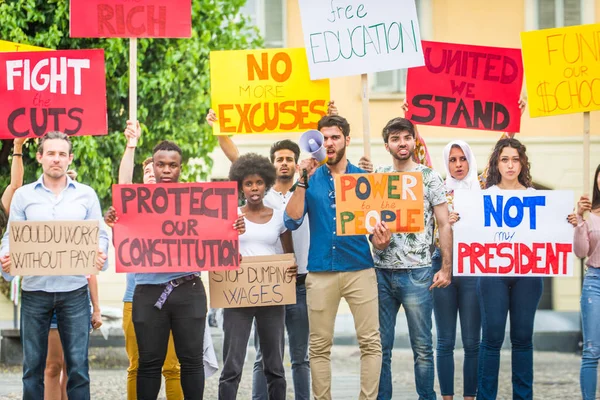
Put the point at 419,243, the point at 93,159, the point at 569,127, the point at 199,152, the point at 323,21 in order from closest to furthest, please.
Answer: the point at 419,243 < the point at 323,21 < the point at 93,159 < the point at 199,152 < the point at 569,127

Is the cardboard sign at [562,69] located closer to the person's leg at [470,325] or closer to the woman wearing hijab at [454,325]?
the woman wearing hijab at [454,325]

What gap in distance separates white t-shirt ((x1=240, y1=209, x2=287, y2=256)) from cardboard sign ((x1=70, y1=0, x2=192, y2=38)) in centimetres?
161

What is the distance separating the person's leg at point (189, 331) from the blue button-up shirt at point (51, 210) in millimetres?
631

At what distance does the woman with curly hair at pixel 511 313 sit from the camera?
7941 mm

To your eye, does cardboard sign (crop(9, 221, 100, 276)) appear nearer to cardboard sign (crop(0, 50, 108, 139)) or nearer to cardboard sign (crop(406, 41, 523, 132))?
cardboard sign (crop(0, 50, 108, 139))

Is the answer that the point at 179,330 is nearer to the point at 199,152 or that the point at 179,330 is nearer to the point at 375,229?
the point at 375,229

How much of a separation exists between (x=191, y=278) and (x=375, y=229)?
1245 mm

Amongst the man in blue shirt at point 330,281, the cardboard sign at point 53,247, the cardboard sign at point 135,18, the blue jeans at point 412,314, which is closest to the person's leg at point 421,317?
the blue jeans at point 412,314

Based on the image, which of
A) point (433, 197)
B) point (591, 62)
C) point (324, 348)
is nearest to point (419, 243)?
point (433, 197)

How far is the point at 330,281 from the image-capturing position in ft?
24.3

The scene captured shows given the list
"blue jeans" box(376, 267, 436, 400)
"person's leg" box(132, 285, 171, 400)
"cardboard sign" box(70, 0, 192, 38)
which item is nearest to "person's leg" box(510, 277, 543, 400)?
"blue jeans" box(376, 267, 436, 400)

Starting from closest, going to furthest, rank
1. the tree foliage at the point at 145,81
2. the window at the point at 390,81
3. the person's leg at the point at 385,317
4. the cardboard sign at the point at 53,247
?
the cardboard sign at the point at 53,247 → the person's leg at the point at 385,317 → the tree foliage at the point at 145,81 → the window at the point at 390,81

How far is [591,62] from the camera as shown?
8656 millimetres

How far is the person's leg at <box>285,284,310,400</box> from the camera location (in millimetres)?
7969
